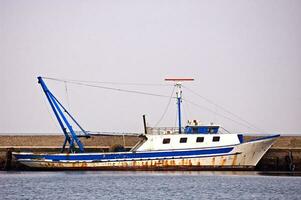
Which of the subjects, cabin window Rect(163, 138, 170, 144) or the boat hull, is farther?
cabin window Rect(163, 138, 170, 144)

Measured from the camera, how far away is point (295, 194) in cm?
5688

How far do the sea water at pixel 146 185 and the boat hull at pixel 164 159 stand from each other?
3.28ft

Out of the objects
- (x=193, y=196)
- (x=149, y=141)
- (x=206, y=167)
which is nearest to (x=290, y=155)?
(x=206, y=167)

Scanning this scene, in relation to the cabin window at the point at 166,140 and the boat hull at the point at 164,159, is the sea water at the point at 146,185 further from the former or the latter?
the cabin window at the point at 166,140

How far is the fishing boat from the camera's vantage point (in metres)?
70.1

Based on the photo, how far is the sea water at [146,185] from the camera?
55.5 meters

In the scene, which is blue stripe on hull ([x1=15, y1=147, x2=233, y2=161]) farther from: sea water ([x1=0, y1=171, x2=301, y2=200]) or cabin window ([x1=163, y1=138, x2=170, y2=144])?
sea water ([x1=0, y1=171, x2=301, y2=200])

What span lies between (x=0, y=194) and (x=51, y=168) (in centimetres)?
1619

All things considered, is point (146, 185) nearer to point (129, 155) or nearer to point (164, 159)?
point (164, 159)

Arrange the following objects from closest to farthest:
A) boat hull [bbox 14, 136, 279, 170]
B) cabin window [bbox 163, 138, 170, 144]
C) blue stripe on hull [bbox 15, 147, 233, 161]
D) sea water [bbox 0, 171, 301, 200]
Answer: sea water [bbox 0, 171, 301, 200] → blue stripe on hull [bbox 15, 147, 233, 161] → boat hull [bbox 14, 136, 279, 170] → cabin window [bbox 163, 138, 170, 144]

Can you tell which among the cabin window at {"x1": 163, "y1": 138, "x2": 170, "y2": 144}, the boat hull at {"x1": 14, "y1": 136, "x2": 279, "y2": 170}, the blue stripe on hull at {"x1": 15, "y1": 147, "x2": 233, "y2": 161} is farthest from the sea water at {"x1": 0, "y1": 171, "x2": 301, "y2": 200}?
the cabin window at {"x1": 163, "y1": 138, "x2": 170, "y2": 144}

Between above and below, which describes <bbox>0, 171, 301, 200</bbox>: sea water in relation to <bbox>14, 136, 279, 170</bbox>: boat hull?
below

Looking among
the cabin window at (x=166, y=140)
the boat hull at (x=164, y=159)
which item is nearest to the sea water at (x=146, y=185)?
the boat hull at (x=164, y=159)

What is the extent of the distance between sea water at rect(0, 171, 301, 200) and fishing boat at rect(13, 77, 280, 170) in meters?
1.09
